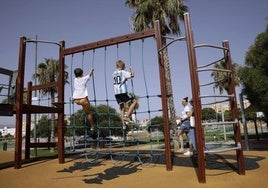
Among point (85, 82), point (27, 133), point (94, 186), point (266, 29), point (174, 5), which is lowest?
point (94, 186)

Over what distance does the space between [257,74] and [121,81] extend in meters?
5.92

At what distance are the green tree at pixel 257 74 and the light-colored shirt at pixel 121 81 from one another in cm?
548

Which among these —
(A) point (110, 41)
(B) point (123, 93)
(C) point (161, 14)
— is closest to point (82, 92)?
(B) point (123, 93)

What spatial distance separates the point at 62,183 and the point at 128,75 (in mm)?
2902

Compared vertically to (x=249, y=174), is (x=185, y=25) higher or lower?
higher

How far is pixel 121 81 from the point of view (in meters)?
6.04

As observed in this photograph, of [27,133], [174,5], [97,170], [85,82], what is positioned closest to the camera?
[97,170]

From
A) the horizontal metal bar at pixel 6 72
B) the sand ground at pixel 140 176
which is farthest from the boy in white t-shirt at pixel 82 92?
the horizontal metal bar at pixel 6 72

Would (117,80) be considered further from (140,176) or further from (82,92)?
(140,176)

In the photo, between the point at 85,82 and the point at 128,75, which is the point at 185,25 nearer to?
the point at 128,75

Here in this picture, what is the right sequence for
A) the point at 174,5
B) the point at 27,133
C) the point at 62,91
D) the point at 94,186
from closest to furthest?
the point at 94,186
the point at 62,91
the point at 27,133
the point at 174,5

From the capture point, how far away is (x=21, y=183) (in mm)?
4953

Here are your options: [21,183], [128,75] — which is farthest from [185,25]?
[21,183]

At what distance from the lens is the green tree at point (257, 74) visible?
28.8 feet
